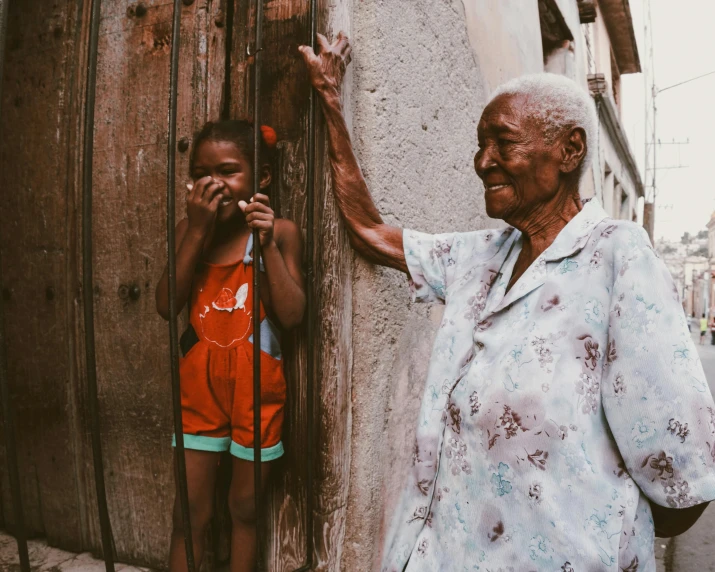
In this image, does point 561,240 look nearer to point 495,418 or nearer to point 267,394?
point 495,418

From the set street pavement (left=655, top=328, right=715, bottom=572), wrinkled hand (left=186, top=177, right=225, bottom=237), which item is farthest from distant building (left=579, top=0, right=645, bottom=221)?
wrinkled hand (left=186, top=177, right=225, bottom=237)

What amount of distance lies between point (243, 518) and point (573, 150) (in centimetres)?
128

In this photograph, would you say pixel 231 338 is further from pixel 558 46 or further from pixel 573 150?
pixel 558 46

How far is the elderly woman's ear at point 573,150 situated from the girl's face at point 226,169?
2.65 ft

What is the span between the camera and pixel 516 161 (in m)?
1.43

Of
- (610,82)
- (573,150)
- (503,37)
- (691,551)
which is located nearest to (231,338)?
(573,150)

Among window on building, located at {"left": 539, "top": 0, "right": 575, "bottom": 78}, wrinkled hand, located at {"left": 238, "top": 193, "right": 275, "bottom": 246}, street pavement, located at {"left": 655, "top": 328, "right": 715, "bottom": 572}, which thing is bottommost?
street pavement, located at {"left": 655, "top": 328, "right": 715, "bottom": 572}

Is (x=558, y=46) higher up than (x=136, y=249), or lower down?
higher up

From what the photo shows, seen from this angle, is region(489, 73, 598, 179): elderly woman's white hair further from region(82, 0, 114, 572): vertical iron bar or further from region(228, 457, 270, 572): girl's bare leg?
region(228, 457, 270, 572): girl's bare leg

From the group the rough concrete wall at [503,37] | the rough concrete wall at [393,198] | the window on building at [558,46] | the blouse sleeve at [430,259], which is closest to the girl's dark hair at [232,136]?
the rough concrete wall at [393,198]

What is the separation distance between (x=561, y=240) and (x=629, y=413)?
1.38ft

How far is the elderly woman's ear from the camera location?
56.7 inches

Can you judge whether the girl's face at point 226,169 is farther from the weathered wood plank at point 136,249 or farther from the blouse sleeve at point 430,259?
the blouse sleeve at point 430,259

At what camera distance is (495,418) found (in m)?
1.29
